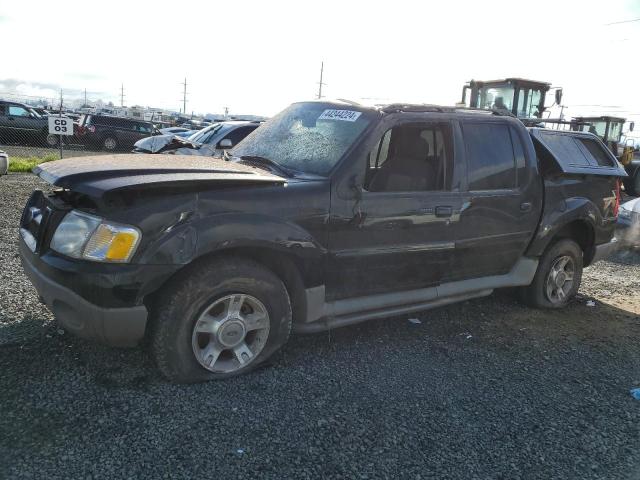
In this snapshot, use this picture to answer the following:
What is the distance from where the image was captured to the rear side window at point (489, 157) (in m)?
4.36

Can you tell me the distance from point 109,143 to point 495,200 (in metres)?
21.4

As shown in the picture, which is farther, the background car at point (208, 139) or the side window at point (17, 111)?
Answer: the side window at point (17, 111)

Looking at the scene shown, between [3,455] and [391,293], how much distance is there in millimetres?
2608

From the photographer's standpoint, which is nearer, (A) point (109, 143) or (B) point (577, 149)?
(B) point (577, 149)

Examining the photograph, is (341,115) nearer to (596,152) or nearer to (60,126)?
(596,152)

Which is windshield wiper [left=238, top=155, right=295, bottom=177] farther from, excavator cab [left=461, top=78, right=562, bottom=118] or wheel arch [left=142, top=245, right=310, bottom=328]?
excavator cab [left=461, top=78, right=562, bottom=118]

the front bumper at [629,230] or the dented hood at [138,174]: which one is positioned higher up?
the dented hood at [138,174]

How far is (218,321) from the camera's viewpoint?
10.7ft

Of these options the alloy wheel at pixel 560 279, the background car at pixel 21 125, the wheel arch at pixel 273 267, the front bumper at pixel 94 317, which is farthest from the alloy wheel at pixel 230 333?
the background car at pixel 21 125

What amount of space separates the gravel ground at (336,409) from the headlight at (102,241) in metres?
0.82

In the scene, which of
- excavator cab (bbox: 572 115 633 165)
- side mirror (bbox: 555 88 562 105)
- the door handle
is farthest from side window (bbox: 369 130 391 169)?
excavator cab (bbox: 572 115 633 165)

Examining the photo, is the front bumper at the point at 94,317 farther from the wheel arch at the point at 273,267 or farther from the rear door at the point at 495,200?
the rear door at the point at 495,200

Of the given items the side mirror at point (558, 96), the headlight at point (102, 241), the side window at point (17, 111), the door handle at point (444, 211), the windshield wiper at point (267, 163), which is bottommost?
the headlight at point (102, 241)

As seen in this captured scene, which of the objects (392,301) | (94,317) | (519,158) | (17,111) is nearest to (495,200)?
(519,158)
